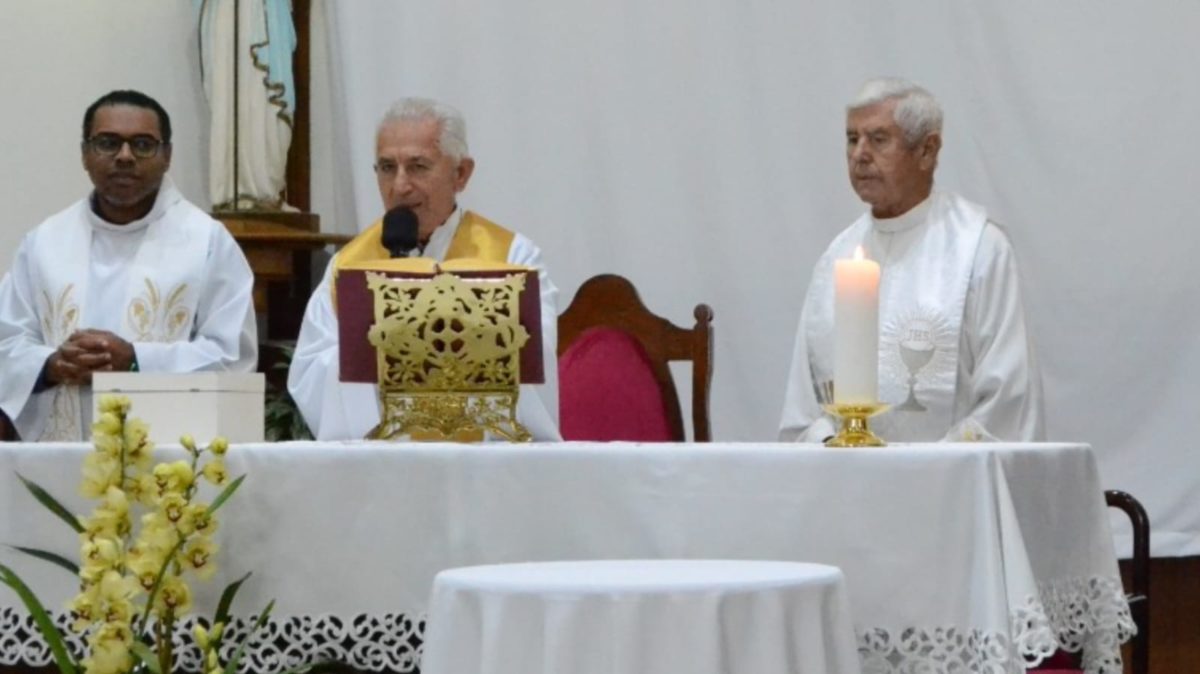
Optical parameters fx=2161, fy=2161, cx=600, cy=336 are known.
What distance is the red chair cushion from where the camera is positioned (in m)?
4.79

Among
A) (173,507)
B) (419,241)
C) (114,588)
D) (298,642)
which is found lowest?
(298,642)

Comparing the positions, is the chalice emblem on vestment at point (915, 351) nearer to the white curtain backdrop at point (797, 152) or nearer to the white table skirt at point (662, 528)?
the white table skirt at point (662, 528)

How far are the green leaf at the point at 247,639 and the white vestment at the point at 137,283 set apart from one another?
1732 mm

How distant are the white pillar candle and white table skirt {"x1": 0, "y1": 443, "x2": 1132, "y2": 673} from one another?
117 mm

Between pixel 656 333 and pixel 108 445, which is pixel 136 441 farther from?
pixel 656 333

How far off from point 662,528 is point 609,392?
1.85 m

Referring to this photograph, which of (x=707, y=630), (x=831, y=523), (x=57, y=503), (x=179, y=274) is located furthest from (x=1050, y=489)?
(x=179, y=274)

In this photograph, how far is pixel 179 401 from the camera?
10.6 ft

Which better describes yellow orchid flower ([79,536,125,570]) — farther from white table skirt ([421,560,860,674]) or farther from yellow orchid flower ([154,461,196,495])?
white table skirt ([421,560,860,674])

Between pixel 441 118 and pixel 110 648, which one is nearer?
pixel 110 648

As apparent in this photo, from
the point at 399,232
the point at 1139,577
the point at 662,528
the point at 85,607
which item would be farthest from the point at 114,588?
the point at 1139,577

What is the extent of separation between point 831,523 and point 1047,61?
3.32 m

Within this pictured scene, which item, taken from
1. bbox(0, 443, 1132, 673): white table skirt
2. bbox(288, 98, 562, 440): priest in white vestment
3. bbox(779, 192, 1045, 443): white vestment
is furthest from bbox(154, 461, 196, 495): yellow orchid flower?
bbox(779, 192, 1045, 443): white vestment

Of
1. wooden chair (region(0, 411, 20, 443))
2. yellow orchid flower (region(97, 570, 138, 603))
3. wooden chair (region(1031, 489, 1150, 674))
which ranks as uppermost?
wooden chair (region(0, 411, 20, 443))
